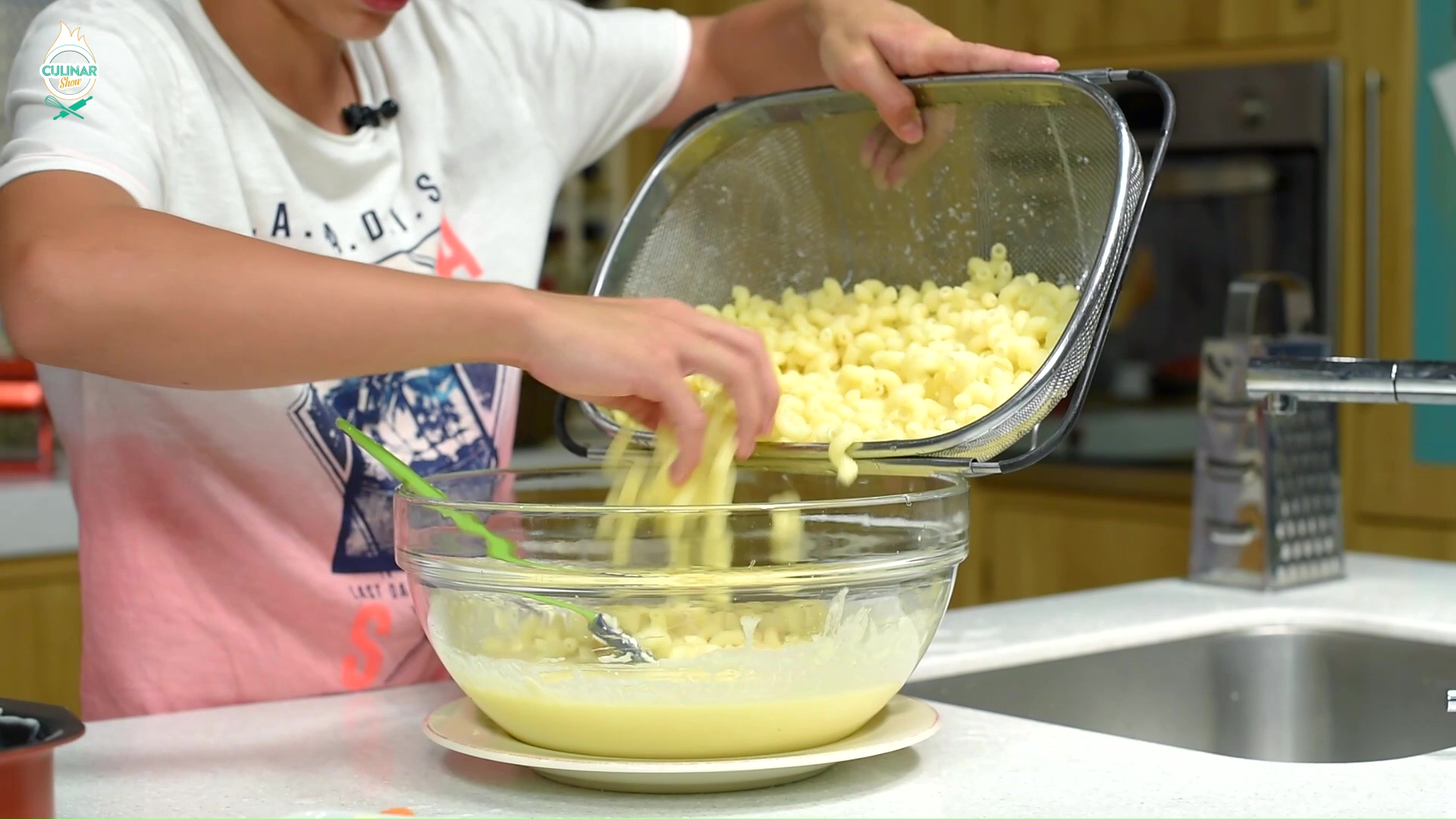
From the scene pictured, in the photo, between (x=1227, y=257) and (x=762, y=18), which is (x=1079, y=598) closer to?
(x=762, y=18)

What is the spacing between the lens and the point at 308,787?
0.87 metres

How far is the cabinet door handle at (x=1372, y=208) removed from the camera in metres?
2.54

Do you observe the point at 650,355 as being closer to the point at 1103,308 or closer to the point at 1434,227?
the point at 1103,308

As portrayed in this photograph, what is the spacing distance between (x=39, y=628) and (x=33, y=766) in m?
1.66

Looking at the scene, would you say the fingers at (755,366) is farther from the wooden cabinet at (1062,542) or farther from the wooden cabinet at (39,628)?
the wooden cabinet at (1062,542)

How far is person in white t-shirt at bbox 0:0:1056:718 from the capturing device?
0.85m

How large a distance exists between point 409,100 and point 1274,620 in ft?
2.81

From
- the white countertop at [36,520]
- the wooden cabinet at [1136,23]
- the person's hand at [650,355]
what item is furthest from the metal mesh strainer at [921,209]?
the wooden cabinet at [1136,23]

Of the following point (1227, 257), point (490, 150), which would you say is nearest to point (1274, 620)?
point (490, 150)

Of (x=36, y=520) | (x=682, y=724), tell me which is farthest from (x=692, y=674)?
(x=36, y=520)

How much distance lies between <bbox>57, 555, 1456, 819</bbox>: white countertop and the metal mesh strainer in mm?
179

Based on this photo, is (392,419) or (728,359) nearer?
(728,359)

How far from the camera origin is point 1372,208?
2.56m

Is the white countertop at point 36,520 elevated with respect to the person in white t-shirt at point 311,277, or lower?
lower
